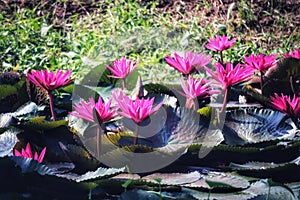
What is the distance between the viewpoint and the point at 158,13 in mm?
5418

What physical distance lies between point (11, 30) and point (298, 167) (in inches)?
152

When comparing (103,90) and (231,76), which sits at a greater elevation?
(231,76)

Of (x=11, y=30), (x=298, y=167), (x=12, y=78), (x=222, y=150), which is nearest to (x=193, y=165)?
(x=222, y=150)

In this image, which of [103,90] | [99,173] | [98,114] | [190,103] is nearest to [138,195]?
[99,173]

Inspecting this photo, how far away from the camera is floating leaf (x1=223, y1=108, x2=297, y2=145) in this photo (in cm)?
184

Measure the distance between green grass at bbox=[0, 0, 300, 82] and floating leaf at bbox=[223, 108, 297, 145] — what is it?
8.34ft

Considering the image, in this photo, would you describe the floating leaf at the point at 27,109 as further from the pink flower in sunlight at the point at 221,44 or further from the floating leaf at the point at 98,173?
the pink flower in sunlight at the point at 221,44

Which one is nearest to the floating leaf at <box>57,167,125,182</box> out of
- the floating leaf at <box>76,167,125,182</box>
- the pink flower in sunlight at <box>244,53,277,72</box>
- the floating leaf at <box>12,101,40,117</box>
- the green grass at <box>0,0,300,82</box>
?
the floating leaf at <box>76,167,125,182</box>

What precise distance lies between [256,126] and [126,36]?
324cm

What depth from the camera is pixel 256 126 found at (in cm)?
188

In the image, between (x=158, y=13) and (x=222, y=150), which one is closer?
(x=222, y=150)

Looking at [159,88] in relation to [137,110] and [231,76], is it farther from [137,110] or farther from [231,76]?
[137,110]

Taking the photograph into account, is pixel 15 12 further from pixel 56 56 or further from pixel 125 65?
pixel 125 65

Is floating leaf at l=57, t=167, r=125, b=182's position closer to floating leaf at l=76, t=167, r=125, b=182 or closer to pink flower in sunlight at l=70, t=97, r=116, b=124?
floating leaf at l=76, t=167, r=125, b=182
